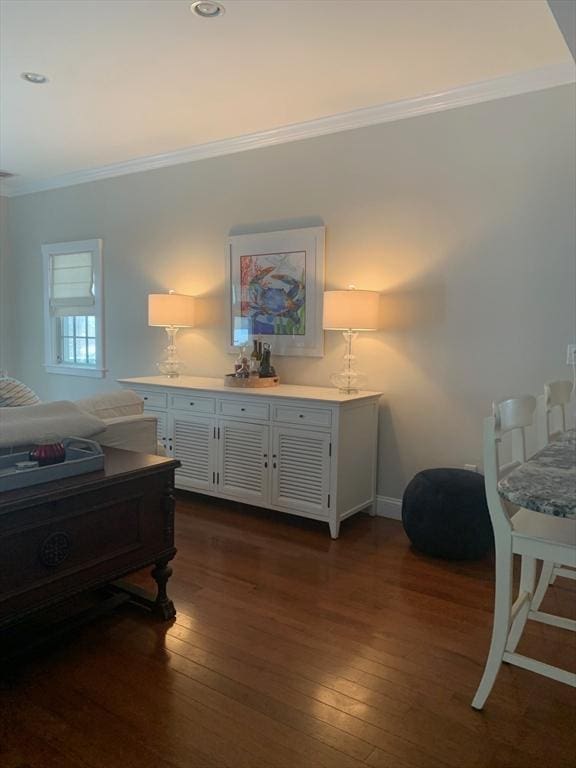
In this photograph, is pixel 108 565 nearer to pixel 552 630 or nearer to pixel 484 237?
pixel 552 630

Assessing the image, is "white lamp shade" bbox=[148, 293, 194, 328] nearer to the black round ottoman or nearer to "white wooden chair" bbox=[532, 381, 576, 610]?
the black round ottoman

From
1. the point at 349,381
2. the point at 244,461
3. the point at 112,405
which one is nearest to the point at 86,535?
the point at 112,405

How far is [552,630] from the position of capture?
92.2 inches

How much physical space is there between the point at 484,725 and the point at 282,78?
3.20 meters

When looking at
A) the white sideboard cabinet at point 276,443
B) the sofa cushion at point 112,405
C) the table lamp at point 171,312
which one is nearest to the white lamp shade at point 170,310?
the table lamp at point 171,312

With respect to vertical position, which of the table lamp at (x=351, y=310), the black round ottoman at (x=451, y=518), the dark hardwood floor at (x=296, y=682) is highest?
the table lamp at (x=351, y=310)

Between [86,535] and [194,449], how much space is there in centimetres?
185

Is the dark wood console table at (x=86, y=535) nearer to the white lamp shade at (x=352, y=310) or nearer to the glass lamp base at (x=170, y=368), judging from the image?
the white lamp shade at (x=352, y=310)

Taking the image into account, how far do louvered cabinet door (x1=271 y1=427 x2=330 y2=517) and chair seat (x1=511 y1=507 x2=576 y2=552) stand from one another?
60.0 inches

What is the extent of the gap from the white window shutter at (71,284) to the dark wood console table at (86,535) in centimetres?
329

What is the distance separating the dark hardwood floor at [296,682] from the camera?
1660mm


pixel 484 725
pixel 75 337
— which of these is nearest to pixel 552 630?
pixel 484 725

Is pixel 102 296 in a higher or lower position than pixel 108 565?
higher

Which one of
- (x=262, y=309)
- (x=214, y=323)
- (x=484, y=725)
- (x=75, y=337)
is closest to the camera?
(x=484, y=725)
